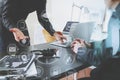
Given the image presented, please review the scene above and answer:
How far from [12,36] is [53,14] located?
1.04 ft

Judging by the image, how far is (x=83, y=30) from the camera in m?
1.41

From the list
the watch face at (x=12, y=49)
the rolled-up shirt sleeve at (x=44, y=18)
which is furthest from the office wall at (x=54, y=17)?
the watch face at (x=12, y=49)

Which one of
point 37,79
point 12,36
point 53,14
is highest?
point 53,14

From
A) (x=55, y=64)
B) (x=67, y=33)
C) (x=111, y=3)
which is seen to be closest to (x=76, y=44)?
(x=67, y=33)

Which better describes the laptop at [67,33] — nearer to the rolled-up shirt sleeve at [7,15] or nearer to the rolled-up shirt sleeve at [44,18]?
the rolled-up shirt sleeve at [44,18]

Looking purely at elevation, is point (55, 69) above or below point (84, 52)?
below

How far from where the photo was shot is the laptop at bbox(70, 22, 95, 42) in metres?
1.41

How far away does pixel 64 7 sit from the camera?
1436 mm

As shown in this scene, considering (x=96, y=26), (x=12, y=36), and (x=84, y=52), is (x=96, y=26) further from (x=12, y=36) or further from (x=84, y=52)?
(x=12, y=36)

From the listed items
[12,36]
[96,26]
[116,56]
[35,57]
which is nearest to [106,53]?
[116,56]

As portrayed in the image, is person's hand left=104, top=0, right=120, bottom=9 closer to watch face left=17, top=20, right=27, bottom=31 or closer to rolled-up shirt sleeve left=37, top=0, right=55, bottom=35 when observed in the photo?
rolled-up shirt sleeve left=37, top=0, right=55, bottom=35

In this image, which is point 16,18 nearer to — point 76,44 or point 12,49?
point 12,49

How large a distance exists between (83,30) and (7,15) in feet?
1.71

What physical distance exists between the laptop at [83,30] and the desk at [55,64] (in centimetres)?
12
